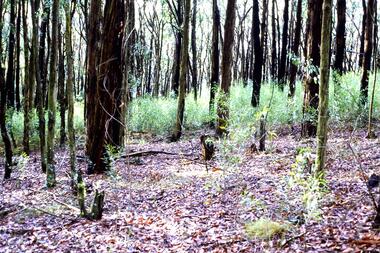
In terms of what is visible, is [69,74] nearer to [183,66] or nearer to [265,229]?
[265,229]

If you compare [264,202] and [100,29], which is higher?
[100,29]

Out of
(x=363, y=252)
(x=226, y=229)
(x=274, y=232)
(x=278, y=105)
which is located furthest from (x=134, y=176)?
(x=278, y=105)

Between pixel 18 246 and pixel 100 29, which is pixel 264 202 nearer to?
pixel 18 246

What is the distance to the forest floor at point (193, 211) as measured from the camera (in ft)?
16.5

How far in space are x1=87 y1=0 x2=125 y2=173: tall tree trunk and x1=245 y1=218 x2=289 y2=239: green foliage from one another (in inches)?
210

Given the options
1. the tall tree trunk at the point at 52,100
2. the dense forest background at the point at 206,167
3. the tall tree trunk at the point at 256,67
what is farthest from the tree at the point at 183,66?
the tall tree trunk at the point at 52,100

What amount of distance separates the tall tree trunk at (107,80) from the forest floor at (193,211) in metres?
0.71

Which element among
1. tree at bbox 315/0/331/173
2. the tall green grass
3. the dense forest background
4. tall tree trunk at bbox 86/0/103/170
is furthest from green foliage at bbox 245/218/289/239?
the tall green grass

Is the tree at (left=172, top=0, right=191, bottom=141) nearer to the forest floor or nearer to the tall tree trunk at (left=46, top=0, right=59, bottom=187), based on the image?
the forest floor

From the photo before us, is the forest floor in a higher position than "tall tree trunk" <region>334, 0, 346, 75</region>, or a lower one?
lower

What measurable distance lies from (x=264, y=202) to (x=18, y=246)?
3576 millimetres

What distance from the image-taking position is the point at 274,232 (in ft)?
16.7

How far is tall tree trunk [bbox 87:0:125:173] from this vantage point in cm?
995

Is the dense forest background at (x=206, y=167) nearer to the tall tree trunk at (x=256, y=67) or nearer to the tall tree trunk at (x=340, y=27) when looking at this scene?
the tall tree trunk at (x=340, y=27)
